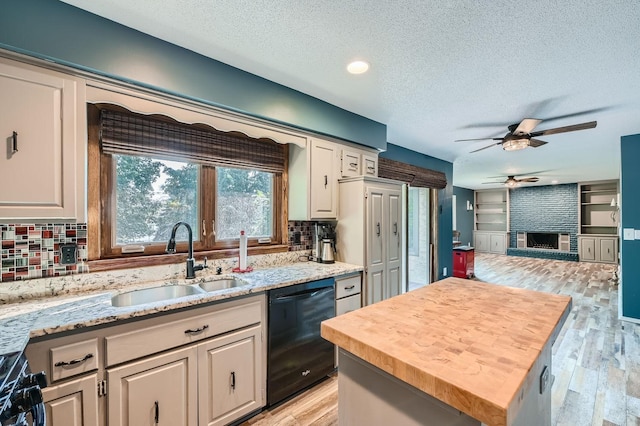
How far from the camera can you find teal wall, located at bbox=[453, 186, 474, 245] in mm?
9523

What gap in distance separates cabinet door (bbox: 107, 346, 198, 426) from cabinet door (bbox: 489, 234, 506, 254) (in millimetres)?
10858

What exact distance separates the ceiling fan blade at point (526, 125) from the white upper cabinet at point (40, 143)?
11.7 feet

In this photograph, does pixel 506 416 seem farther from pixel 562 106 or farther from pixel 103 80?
pixel 562 106

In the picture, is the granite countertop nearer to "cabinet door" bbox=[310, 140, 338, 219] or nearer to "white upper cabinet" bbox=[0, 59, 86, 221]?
"white upper cabinet" bbox=[0, 59, 86, 221]

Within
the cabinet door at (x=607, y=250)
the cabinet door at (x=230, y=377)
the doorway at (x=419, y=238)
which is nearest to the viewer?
the cabinet door at (x=230, y=377)

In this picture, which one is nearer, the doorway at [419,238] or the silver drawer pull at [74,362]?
the silver drawer pull at [74,362]

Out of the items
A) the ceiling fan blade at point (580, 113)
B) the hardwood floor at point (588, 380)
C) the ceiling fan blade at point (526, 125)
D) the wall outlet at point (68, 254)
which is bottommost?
the hardwood floor at point (588, 380)

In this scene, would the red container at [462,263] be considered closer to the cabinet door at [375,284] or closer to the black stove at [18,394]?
the cabinet door at [375,284]

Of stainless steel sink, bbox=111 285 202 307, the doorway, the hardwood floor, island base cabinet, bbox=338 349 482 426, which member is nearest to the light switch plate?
island base cabinet, bbox=338 349 482 426

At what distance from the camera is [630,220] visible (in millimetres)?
3539

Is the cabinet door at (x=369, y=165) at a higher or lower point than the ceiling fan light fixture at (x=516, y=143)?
lower

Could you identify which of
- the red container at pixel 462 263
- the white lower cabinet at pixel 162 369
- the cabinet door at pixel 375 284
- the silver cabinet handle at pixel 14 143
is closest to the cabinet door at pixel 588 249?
the red container at pixel 462 263

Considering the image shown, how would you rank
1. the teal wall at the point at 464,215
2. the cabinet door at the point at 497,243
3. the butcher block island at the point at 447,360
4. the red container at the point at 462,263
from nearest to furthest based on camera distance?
the butcher block island at the point at 447,360
the red container at the point at 462,263
the teal wall at the point at 464,215
the cabinet door at the point at 497,243

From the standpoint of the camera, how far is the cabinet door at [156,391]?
138 centimetres
